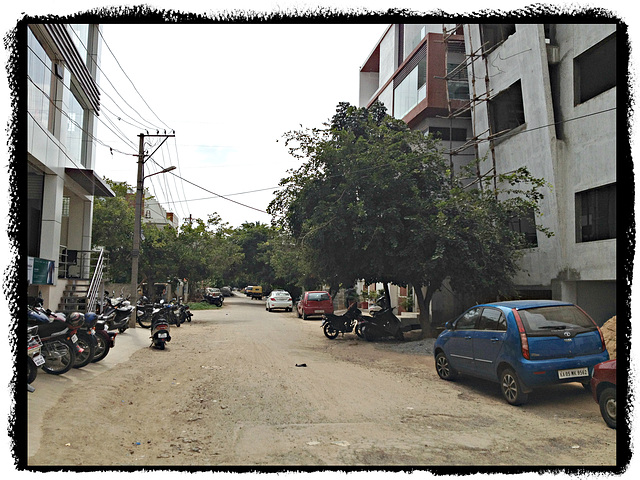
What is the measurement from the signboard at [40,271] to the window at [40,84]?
377 cm

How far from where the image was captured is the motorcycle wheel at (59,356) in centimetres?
925

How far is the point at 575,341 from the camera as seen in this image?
25.0ft

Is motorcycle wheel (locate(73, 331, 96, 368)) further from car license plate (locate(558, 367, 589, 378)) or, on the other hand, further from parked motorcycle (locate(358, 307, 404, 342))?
parked motorcycle (locate(358, 307, 404, 342))

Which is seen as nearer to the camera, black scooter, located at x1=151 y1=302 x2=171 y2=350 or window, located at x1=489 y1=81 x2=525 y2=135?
black scooter, located at x1=151 y1=302 x2=171 y2=350

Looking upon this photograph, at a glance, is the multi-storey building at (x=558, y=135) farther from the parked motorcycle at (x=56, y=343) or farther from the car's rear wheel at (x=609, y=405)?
the parked motorcycle at (x=56, y=343)

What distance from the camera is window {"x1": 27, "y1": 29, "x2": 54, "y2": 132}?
13.6m

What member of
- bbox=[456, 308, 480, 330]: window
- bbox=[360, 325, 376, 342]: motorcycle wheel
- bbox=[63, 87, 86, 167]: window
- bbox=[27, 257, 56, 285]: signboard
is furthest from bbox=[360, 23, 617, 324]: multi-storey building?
bbox=[27, 257, 56, 285]: signboard

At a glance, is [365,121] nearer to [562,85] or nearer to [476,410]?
[562,85]

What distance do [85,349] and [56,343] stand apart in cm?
114

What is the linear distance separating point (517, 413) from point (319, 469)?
13.9 ft

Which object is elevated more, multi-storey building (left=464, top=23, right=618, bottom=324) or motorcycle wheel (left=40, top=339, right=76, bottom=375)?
multi-storey building (left=464, top=23, right=618, bottom=324)

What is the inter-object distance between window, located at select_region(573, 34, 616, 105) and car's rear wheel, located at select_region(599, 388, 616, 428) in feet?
32.2

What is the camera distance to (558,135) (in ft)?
52.3

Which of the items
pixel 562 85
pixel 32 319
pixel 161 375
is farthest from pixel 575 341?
pixel 562 85
